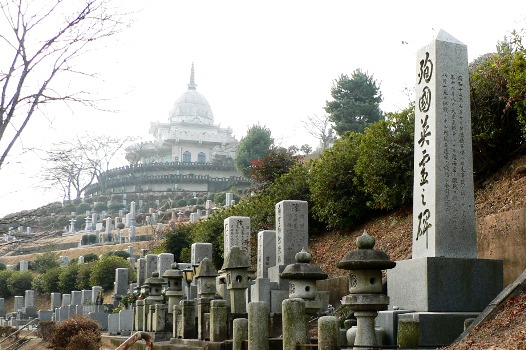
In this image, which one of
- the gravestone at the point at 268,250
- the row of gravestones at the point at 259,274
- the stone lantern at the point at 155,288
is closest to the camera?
the row of gravestones at the point at 259,274

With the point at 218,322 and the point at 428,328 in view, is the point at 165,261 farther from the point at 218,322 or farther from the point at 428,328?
the point at 428,328

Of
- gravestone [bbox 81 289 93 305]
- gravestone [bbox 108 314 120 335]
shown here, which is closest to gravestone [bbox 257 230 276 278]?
gravestone [bbox 108 314 120 335]

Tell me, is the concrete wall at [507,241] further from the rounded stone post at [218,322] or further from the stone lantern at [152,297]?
the stone lantern at [152,297]

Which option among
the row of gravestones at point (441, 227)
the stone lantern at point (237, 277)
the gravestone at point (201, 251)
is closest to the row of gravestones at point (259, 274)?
the stone lantern at point (237, 277)

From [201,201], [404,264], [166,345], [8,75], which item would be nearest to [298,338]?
[404,264]

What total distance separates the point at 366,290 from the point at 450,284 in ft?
5.34

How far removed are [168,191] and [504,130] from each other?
65.2 meters

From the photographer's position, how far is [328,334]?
23.6 ft

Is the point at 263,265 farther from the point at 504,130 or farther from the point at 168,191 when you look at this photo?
the point at 168,191

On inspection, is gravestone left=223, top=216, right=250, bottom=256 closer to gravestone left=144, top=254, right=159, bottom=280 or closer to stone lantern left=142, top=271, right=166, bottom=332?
stone lantern left=142, top=271, right=166, bottom=332

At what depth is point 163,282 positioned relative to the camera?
16703mm

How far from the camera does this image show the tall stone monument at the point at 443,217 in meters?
8.23

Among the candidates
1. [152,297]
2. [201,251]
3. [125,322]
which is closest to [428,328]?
[152,297]

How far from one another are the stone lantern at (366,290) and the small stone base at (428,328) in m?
0.72
